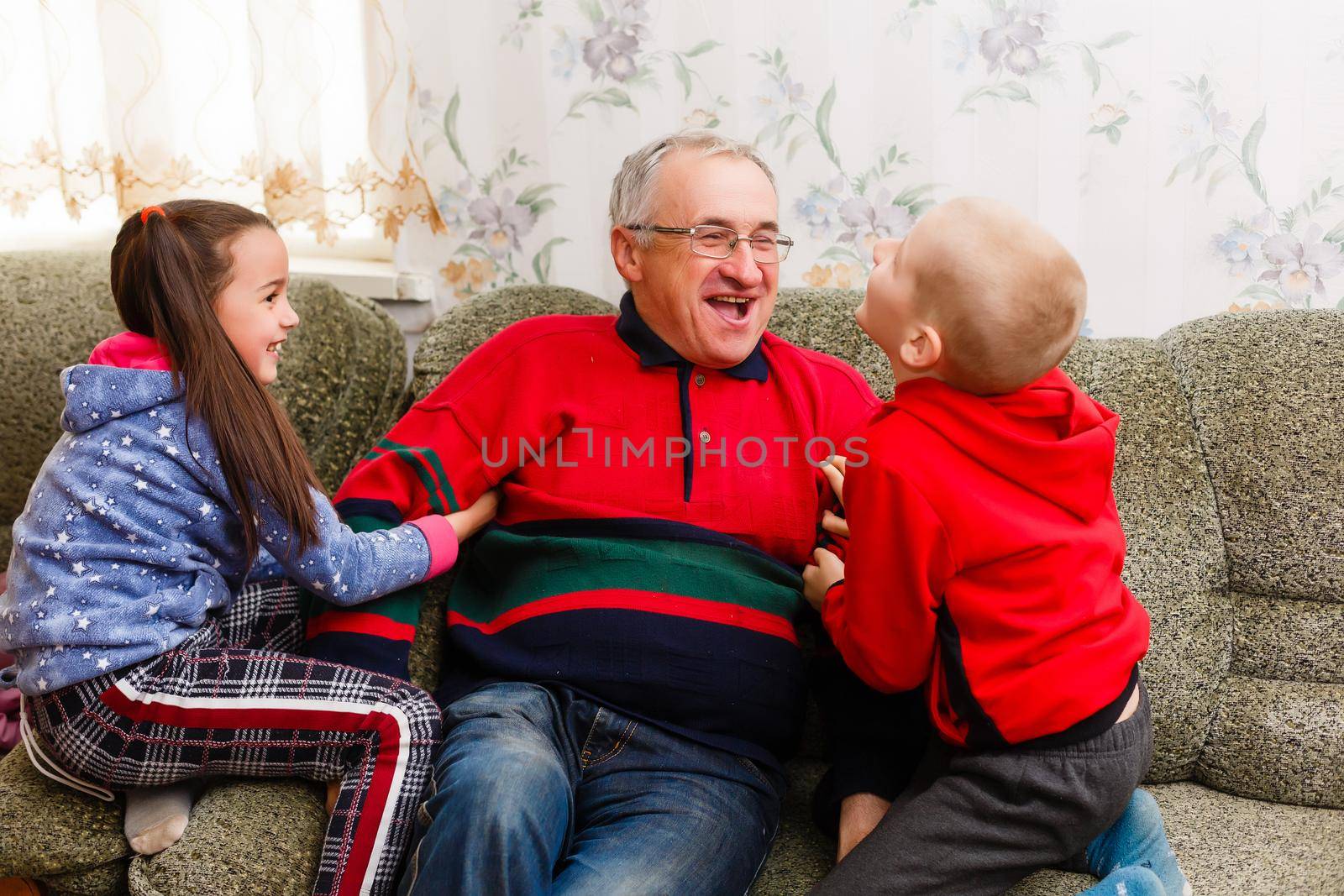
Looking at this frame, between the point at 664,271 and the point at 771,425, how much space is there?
280 millimetres

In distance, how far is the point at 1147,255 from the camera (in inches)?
73.2

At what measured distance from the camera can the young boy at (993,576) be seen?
3.80ft

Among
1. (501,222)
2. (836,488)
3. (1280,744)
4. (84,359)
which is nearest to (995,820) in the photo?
(836,488)

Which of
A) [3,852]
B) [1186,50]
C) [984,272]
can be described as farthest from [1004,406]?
[3,852]

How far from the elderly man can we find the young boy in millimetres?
218

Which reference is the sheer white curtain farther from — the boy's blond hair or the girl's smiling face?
the boy's blond hair

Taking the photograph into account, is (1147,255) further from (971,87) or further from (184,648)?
(184,648)

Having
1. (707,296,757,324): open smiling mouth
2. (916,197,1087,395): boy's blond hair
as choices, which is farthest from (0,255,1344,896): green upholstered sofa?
(916,197,1087,395): boy's blond hair

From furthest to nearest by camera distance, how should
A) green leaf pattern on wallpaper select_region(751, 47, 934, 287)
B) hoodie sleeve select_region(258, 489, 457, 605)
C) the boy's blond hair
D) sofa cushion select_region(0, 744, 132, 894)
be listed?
green leaf pattern on wallpaper select_region(751, 47, 934, 287) < hoodie sleeve select_region(258, 489, 457, 605) < sofa cushion select_region(0, 744, 132, 894) < the boy's blond hair

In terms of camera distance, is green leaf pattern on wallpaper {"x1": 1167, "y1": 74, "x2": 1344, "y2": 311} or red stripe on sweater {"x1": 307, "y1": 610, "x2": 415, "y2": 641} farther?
green leaf pattern on wallpaper {"x1": 1167, "y1": 74, "x2": 1344, "y2": 311}

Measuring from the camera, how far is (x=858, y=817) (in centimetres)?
137

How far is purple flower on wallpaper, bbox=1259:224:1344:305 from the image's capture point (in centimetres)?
180

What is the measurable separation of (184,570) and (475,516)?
0.41 meters

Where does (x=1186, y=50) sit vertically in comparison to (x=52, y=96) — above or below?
above
